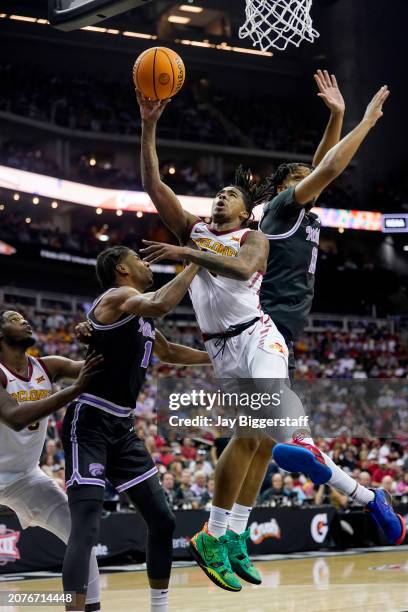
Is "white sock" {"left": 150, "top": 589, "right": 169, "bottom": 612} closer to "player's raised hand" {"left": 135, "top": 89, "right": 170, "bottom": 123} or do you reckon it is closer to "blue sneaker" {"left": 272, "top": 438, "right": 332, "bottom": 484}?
"blue sneaker" {"left": 272, "top": 438, "right": 332, "bottom": 484}

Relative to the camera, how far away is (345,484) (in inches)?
231

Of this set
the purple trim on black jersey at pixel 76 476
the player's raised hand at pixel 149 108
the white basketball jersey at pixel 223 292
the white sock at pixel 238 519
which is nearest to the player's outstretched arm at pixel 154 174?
the player's raised hand at pixel 149 108

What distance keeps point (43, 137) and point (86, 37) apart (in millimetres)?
5471

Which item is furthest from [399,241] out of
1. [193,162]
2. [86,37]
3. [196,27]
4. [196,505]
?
[196,505]

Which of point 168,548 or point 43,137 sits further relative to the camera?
point 43,137

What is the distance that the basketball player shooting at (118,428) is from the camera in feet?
19.3

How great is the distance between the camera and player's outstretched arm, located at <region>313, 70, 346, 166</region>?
6465 mm

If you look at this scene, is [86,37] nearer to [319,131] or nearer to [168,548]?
[319,131]

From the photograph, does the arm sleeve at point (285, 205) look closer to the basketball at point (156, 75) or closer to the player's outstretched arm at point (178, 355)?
the basketball at point (156, 75)

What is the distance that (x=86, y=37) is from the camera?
3806 cm

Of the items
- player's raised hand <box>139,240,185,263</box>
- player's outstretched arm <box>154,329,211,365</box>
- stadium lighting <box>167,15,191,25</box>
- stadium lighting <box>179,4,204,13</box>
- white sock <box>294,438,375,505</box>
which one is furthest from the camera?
stadium lighting <box>167,15,191,25</box>

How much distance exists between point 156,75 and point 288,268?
160 centimetres

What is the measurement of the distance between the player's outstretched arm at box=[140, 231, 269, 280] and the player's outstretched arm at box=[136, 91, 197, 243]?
389 millimetres

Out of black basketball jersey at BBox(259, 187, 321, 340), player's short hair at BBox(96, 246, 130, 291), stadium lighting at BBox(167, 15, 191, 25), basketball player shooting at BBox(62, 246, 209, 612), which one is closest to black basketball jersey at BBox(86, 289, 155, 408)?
basketball player shooting at BBox(62, 246, 209, 612)
